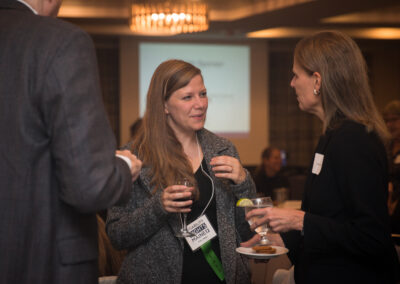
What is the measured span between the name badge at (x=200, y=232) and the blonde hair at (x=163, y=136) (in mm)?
193

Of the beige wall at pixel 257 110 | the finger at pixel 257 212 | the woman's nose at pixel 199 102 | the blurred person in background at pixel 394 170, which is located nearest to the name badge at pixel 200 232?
the finger at pixel 257 212

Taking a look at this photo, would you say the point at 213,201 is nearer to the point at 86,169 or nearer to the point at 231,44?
the point at 86,169

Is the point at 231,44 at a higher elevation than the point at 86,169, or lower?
higher

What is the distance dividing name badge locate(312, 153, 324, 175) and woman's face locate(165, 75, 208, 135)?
0.69 m

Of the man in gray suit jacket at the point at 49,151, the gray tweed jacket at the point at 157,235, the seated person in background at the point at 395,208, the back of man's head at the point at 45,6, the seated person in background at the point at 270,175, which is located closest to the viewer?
the man in gray suit jacket at the point at 49,151

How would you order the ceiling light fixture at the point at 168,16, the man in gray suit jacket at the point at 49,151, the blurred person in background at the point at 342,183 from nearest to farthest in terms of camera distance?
the man in gray suit jacket at the point at 49,151 < the blurred person in background at the point at 342,183 < the ceiling light fixture at the point at 168,16

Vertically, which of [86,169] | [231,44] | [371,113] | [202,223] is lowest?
[202,223]

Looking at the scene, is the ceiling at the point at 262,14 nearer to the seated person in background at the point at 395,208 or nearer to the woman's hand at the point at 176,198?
the seated person in background at the point at 395,208

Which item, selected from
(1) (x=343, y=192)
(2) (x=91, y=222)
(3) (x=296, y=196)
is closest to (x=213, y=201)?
(1) (x=343, y=192)

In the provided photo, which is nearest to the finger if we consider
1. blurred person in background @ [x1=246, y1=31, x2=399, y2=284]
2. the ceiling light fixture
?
blurred person in background @ [x1=246, y1=31, x2=399, y2=284]

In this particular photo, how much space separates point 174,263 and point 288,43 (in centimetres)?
806

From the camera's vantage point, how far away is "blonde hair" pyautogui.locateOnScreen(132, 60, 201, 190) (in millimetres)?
2229

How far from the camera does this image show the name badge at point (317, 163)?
175cm

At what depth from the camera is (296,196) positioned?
22.1ft
